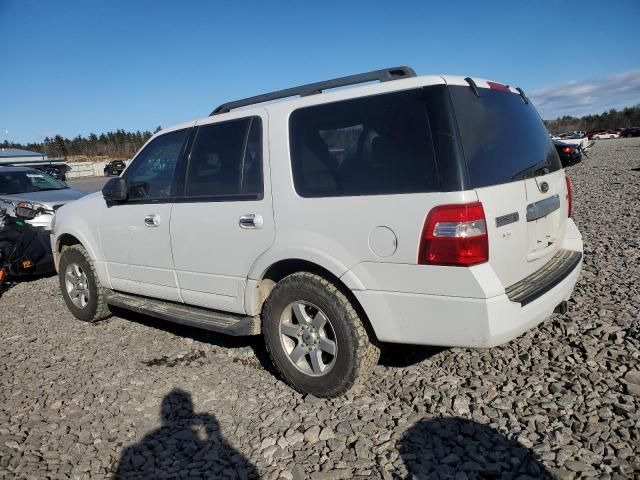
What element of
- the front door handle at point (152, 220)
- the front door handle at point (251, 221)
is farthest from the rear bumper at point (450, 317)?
the front door handle at point (152, 220)

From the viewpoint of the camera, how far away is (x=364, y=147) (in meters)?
2.98

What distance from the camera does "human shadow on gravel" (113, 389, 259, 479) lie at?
2.65 meters

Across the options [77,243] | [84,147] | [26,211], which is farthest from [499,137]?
[84,147]

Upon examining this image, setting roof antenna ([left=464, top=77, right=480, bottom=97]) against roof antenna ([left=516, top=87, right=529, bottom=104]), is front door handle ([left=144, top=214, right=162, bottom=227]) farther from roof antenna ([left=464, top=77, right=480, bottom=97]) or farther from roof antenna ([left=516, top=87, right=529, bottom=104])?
roof antenna ([left=516, top=87, right=529, bottom=104])

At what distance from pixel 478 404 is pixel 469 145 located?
1662 mm

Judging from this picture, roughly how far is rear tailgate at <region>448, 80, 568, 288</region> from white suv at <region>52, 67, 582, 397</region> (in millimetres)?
13

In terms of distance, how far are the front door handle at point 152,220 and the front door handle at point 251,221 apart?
1015 mm

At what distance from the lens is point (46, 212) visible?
8.00 m

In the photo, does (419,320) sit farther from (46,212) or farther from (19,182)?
(19,182)

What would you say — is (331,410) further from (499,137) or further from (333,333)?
(499,137)

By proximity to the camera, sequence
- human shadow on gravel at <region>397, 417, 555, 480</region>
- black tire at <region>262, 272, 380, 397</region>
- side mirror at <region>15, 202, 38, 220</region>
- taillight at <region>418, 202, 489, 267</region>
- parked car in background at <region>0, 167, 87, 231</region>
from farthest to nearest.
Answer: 1. parked car in background at <region>0, 167, 87, 231</region>
2. side mirror at <region>15, 202, 38, 220</region>
3. black tire at <region>262, 272, 380, 397</region>
4. taillight at <region>418, 202, 489, 267</region>
5. human shadow on gravel at <region>397, 417, 555, 480</region>

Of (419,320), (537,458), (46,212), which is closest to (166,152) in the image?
(419,320)

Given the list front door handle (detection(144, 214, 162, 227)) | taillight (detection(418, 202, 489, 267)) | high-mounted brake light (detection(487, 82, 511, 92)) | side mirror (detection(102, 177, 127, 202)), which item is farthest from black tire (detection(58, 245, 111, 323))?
high-mounted brake light (detection(487, 82, 511, 92))

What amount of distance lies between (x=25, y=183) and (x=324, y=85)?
830 cm
